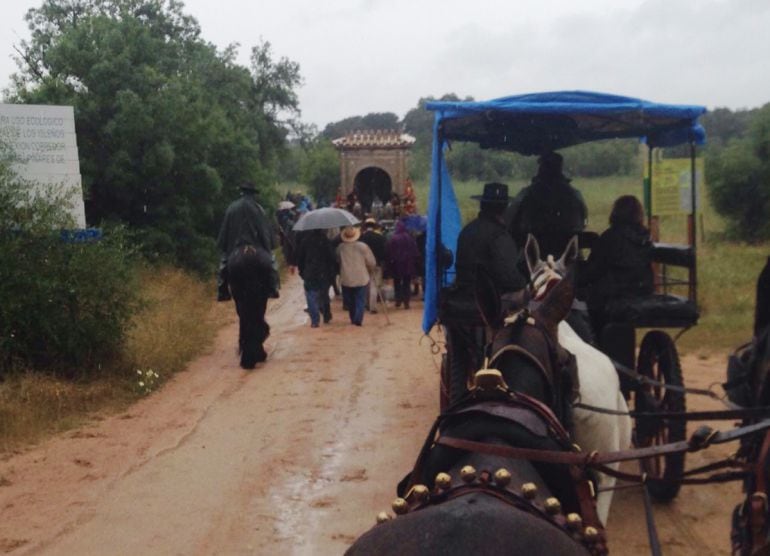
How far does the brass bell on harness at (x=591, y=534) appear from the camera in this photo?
3014 mm

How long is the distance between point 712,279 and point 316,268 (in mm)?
7392

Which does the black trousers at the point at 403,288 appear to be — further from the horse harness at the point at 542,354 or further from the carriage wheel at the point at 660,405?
the horse harness at the point at 542,354

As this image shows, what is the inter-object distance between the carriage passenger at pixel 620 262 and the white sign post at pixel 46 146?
6.11 meters

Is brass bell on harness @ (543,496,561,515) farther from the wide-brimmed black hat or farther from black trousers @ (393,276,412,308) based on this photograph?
black trousers @ (393,276,412,308)

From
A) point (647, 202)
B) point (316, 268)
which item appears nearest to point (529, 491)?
point (647, 202)

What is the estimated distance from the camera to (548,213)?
9430 millimetres

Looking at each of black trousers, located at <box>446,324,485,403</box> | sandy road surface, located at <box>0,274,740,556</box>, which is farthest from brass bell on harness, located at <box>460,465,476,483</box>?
black trousers, located at <box>446,324,485,403</box>

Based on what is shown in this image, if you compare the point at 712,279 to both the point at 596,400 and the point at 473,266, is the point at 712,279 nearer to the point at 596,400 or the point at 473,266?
the point at 473,266

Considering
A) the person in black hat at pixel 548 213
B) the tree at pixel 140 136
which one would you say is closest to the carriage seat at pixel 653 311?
the person in black hat at pixel 548 213

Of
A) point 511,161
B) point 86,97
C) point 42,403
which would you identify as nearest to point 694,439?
point 42,403

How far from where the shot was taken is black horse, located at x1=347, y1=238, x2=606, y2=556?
266 cm

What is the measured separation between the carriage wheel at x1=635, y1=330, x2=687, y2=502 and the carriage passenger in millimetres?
383

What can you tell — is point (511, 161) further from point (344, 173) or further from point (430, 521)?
point (344, 173)

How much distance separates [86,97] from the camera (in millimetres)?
18828
